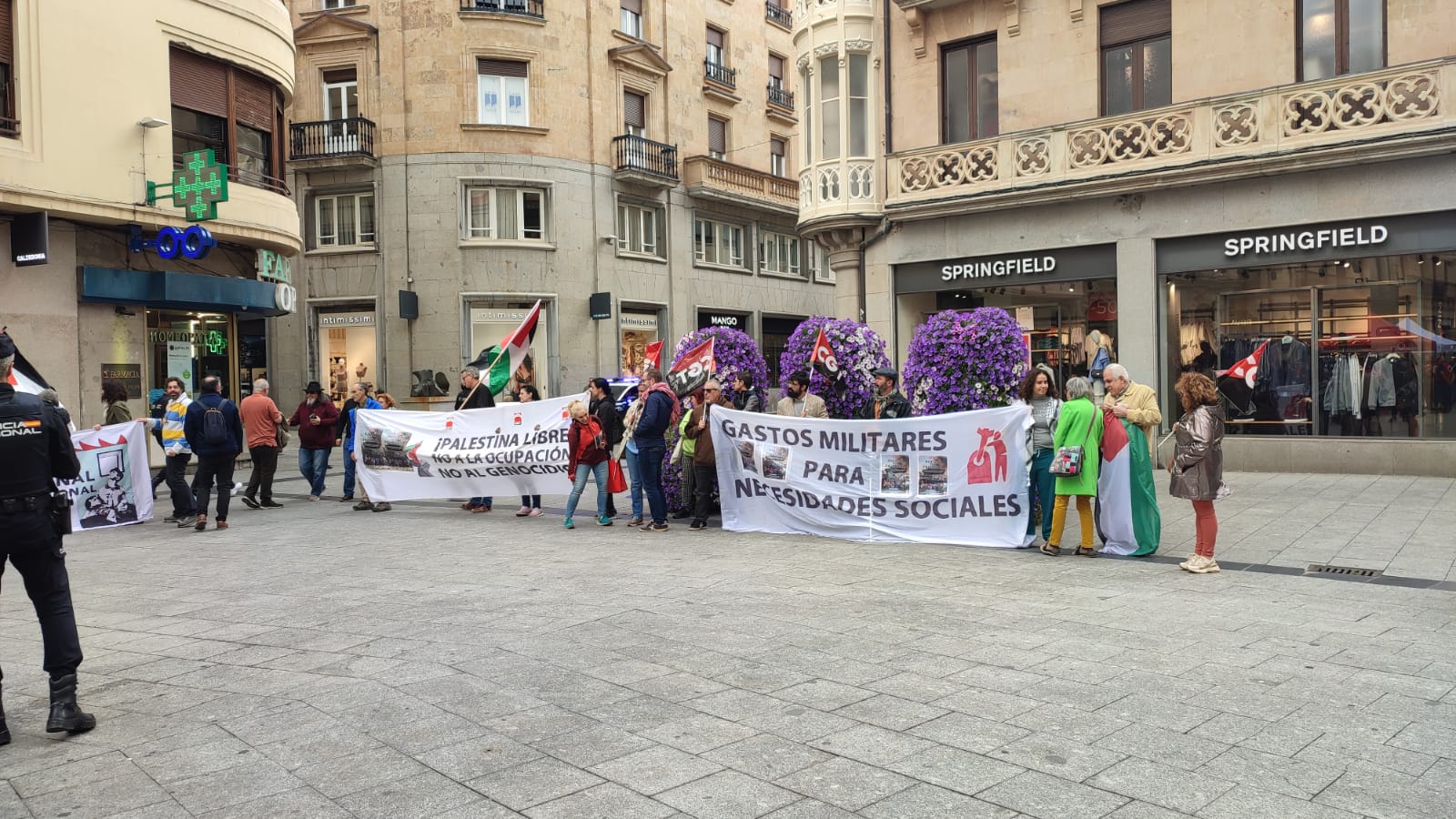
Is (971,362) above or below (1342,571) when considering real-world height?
above

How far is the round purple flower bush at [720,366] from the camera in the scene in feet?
41.7

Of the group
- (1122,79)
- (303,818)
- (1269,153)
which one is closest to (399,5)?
(1122,79)

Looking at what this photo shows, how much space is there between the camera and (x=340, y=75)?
30.7 metres

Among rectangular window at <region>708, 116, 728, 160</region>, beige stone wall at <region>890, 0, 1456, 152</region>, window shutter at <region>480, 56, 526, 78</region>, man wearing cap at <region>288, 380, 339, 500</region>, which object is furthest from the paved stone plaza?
rectangular window at <region>708, 116, 728, 160</region>

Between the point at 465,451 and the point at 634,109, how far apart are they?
22.4m

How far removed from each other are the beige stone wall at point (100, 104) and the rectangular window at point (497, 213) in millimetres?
10268

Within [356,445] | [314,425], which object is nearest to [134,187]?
[314,425]

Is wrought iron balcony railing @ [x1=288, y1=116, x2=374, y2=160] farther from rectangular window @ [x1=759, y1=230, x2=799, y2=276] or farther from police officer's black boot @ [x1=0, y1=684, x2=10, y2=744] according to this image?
police officer's black boot @ [x1=0, y1=684, x2=10, y2=744]

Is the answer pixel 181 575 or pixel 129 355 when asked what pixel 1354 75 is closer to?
pixel 181 575

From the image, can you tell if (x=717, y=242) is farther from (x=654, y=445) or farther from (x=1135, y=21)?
(x=654, y=445)

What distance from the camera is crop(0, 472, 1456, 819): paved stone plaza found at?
408 cm

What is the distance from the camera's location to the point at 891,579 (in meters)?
8.48

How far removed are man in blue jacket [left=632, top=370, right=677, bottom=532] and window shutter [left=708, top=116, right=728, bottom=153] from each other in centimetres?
2659

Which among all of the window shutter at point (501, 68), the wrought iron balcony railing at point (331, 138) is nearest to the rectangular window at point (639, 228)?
the window shutter at point (501, 68)
